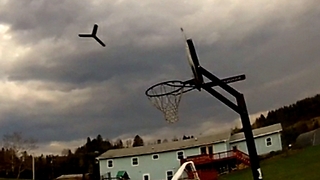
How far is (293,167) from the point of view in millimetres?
37938

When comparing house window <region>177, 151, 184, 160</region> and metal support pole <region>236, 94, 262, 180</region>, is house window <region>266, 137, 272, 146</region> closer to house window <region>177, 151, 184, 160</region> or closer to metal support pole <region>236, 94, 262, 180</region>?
house window <region>177, 151, 184, 160</region>

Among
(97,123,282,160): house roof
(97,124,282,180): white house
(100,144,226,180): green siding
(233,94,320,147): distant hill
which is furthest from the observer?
(233,94,320,147): distant hill

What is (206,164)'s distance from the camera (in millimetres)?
48406

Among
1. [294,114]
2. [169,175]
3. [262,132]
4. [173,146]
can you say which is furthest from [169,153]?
[294,114]

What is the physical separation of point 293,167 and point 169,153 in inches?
883

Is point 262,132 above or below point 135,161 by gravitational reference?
above

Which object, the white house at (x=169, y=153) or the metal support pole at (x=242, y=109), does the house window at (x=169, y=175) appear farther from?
the metal support pole at (x=242, y=109)

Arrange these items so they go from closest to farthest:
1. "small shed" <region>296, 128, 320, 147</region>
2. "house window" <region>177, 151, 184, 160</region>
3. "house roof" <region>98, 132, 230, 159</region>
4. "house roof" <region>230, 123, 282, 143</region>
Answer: "house roof" <region>230, 123, 282, 143</region> < "house roof" <region>98, 132, 230, 159</region> < "small shed" <region>296, 128, 320, 147</region> < "house window" <region>177, 151, 184, 160</region>

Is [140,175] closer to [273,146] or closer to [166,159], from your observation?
[166,159]

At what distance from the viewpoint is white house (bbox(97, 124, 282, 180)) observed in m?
55.4

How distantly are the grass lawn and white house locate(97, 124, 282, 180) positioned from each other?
23.6 feet

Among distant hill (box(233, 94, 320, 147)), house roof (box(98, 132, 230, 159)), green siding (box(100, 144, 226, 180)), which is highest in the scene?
distant hill (box(233, 94, 320, 147))

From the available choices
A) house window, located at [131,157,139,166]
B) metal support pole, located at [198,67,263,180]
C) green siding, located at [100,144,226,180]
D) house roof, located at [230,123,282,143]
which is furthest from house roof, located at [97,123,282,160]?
metal support pole, located at [198,67,263,180]

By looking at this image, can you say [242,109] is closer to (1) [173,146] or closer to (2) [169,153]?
(2) [169,153]
